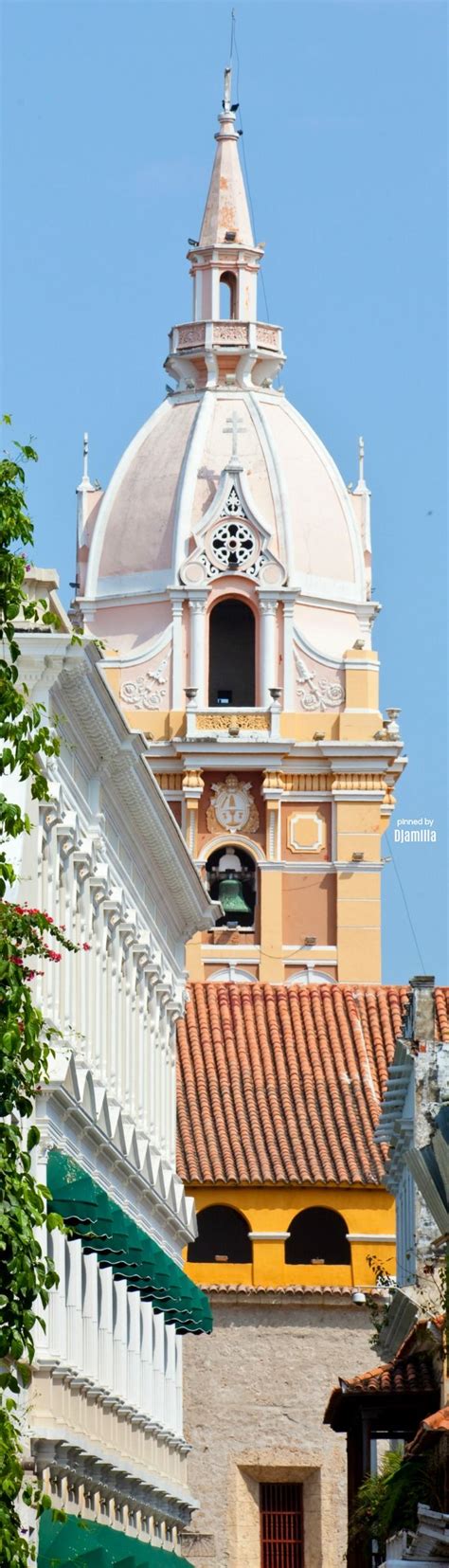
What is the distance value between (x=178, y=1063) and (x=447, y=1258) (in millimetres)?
24523

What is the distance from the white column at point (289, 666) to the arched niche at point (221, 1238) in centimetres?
1573

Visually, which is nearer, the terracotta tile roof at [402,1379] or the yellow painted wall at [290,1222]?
the terracotta tile roof at [402,1379]

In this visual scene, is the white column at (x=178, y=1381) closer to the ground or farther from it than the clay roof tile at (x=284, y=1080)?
closer to the ground

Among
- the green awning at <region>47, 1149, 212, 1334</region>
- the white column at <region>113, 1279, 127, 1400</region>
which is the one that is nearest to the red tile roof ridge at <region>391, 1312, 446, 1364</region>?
the green awning at <region>47, 1149, 212, 1334</region>

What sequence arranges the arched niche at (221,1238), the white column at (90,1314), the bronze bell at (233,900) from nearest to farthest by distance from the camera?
the white column at (90,1314) → the arched niche at (221,1238) → the bronze bell at (233,900)

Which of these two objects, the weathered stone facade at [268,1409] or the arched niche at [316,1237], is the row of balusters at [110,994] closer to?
the weathered stone facade at [268,1409]

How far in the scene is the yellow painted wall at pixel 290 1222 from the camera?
52575 millimetres

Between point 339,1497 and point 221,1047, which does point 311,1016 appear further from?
point 339,1497

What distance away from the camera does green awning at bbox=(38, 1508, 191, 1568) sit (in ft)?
102

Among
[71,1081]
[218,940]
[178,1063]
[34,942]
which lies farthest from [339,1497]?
[34,942]

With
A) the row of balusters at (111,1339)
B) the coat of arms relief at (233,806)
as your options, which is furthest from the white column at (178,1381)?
the coat of arms relief at (233,806)

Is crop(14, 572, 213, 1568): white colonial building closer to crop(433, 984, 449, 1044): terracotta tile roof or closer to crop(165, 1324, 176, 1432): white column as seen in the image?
crop(165, 1324, 176, 1432): white column

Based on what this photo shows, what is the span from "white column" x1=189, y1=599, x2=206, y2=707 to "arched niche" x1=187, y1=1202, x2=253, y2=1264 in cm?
1547

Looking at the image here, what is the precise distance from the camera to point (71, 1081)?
32.8 metres
